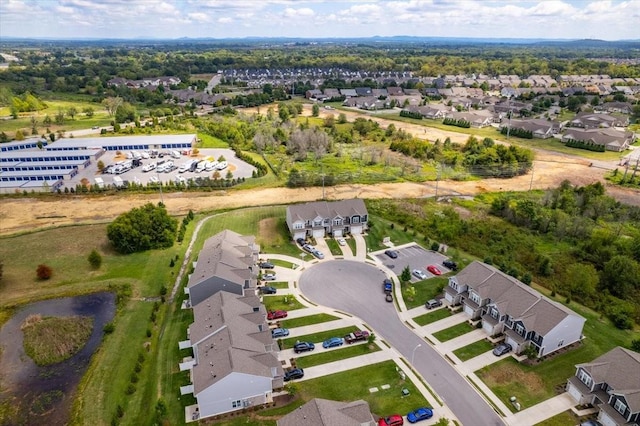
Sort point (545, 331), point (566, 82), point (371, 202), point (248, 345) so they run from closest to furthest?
point (248, 345) < point (545, 331) < point (371, 202) < point (566, 82)

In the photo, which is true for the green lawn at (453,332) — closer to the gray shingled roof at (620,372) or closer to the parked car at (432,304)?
the parked car at (432,304)

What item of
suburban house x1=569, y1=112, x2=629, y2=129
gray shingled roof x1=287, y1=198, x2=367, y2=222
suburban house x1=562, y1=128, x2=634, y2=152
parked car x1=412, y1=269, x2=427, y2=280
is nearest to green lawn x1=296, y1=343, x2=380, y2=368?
parked car x1=412, y1=269, x2=427, y2=280

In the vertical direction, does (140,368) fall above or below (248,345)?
below

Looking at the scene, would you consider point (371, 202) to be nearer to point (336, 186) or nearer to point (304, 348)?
point (336, 186)

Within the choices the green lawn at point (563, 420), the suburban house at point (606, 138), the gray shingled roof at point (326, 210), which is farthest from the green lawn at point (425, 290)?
the suburban house at point (606, 138)

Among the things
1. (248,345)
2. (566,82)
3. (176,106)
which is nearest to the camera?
(248,345)

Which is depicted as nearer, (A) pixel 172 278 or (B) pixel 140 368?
(B) pixel 140 368

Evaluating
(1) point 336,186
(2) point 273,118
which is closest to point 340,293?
(1) point 336,186
